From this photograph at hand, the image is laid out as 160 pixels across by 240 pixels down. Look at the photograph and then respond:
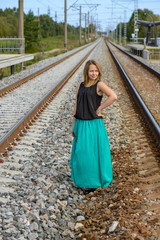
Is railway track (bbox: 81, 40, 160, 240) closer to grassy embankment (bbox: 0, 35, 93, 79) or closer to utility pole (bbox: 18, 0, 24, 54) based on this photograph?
grassy embankment (bbox: 0, 35, 93, 79)

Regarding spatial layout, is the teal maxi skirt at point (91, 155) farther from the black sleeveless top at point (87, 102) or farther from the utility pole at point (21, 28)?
the utility pole at point (21, 28)

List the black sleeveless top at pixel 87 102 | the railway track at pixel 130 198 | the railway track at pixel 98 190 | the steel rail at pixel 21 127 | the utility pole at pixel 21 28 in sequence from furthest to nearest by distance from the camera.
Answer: the utility pole at pixel 21 28
the steel rail at pixel 21 127
the black sleeveless top at pixel 87 102
the railway track at pixel 98 190
the railway track at pixel 130 198

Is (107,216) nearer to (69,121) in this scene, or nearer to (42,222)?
(42,222)

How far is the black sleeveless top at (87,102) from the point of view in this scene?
4.05 metres

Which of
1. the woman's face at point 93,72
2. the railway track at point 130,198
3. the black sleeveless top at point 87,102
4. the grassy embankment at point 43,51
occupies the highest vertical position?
the grassy embankment at point 43,51

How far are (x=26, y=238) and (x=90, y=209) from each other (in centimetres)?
100

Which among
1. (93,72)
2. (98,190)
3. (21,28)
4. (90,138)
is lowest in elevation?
(98,190)

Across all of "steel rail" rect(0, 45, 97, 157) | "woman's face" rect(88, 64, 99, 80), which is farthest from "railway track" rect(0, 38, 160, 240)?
"woman's face" rect(88, 64, 99, 80)

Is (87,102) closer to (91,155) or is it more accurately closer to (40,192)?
(91,155)

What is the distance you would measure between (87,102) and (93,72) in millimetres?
383

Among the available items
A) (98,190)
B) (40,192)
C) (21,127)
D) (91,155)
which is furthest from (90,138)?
(21,127)

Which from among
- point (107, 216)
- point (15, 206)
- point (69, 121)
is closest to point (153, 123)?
point (69, 121)

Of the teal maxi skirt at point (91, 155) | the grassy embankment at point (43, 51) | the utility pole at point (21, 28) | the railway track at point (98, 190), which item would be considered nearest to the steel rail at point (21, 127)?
the railway track at point (98, 190)

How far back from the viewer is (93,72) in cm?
395
